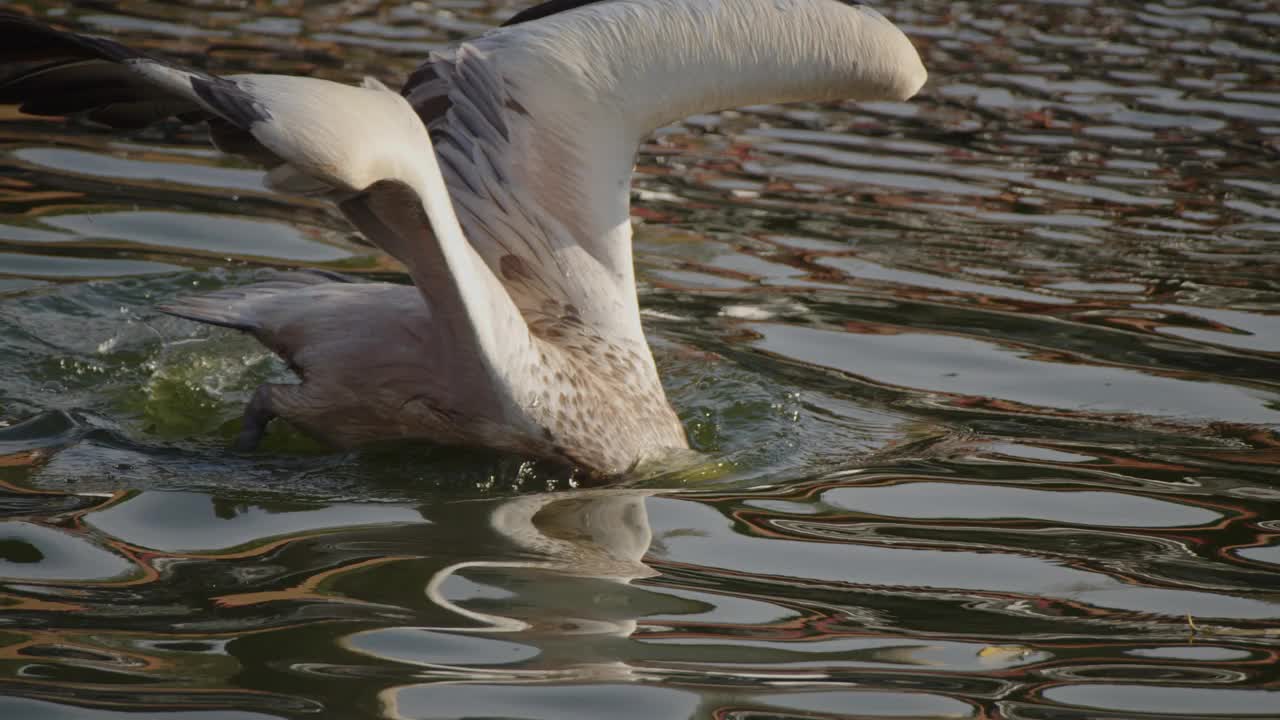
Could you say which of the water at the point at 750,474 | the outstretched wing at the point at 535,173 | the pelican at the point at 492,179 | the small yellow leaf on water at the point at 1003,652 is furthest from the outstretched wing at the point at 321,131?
the small yellow leaf on water at the point at 1003,652

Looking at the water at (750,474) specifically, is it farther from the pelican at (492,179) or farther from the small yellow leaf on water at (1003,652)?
the pelican at (492,179)

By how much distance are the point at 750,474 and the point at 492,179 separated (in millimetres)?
1144

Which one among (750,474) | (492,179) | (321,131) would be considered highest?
(321,131)

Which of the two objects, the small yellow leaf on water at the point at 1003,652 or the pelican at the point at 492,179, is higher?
the pelican at the point at 492,179

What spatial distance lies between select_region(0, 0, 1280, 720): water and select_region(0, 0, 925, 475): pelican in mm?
178

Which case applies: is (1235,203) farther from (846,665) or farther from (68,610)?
(68,610)

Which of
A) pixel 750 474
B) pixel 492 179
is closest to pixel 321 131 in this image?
pixel 492 179

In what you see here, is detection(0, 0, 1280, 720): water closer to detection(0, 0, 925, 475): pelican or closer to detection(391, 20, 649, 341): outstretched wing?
detection(0, 0, 925, 475): pelican

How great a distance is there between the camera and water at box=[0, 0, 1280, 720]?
9.60 feet

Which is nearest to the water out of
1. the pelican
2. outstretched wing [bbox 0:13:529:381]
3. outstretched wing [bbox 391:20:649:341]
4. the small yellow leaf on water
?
the small yellow leaf on water

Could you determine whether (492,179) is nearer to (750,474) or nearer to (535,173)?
(535,173)

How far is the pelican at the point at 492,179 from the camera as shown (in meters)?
3.43

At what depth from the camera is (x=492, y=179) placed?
4.65 m

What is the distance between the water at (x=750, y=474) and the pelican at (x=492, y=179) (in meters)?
0.18
